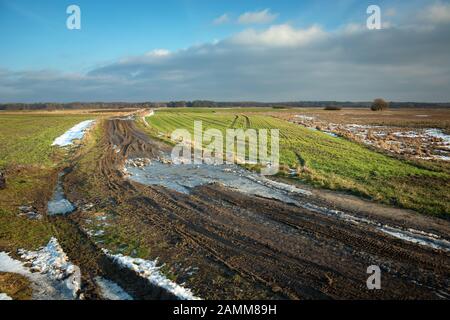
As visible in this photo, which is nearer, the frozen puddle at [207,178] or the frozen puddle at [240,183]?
the frozen puddle at [240,183]

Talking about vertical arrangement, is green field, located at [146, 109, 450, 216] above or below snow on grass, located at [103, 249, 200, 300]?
above

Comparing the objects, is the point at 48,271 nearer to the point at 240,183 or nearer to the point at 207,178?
the point at 240,183

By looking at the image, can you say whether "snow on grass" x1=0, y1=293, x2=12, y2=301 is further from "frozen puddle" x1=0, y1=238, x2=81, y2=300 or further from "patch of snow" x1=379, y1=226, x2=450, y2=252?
"patch of snow" x1=379, y1=226, x2=450, y2=252

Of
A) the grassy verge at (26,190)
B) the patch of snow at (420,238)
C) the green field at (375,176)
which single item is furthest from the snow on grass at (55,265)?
the green field at (375,176)

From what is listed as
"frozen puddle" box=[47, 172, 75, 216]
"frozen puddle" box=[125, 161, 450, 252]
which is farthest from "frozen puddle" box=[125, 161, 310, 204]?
"frozen puddle" box=[47, 172, 75, 216]

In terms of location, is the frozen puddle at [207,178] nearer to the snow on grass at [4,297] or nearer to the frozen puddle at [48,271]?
the frozen puddle at [48,271]

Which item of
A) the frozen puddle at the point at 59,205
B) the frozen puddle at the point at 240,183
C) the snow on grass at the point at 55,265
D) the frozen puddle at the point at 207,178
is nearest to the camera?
the snow on grass at the point at 55,265
